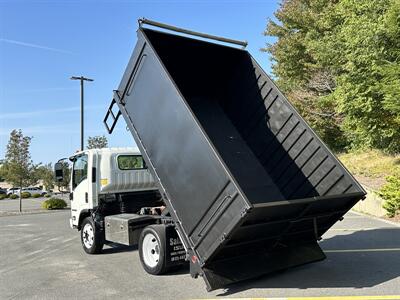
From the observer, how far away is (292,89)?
29891 mm

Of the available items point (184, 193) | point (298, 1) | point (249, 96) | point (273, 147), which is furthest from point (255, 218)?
point (298, 1)

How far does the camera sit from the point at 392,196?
513 inches

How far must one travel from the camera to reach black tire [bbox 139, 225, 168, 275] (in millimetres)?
7004

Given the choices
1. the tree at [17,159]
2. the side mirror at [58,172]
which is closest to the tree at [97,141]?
the tree at [17,159]

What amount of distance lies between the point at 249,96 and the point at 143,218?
2959 mm

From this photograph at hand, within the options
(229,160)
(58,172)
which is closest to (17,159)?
(58,172)

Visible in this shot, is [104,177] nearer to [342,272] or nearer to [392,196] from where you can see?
[342,272]

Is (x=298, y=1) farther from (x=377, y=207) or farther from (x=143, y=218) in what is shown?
(x=143, y=218)

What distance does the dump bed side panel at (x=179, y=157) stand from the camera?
5500 mm

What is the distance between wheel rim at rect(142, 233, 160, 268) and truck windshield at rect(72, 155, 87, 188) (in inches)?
119

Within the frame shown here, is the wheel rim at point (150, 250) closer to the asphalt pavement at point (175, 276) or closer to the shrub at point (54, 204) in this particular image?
the asphalt pavement at point (175, 276)

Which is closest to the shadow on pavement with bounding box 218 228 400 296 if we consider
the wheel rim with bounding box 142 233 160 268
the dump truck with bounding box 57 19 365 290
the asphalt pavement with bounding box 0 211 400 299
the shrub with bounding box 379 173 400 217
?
the asphalt pavement with bounding box 0 211 400 299

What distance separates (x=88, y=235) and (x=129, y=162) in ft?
5.98

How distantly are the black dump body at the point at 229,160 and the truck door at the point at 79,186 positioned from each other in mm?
2951
